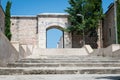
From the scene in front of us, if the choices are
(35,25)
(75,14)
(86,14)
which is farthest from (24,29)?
(86,14)

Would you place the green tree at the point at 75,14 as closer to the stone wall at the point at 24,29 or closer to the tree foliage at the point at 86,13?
the tree foliage at the point at 86,13

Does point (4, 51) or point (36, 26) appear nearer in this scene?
point (4, 51)

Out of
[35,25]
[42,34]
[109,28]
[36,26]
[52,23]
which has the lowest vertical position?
[42,34]

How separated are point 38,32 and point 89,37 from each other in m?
6.79

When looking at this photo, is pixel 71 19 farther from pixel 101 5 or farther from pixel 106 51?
pixel 106 51

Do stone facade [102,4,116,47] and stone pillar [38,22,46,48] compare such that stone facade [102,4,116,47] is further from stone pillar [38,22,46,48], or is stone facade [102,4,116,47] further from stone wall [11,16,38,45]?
stone wall [11,16,38,45]

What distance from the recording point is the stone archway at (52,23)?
120ft

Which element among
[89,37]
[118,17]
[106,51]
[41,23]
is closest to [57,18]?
[41,23]

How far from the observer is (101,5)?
36.1 metres

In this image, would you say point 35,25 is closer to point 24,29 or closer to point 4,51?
point 24,29

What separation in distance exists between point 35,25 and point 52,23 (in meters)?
2.27

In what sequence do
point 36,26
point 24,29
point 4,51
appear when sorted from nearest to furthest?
point 4,51, point 36,26, point 24,29

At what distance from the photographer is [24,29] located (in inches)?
1476

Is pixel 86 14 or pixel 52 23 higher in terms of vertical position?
pixel 86 14
